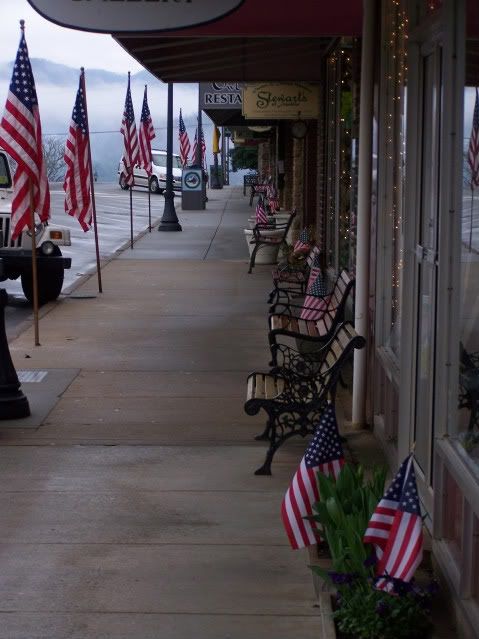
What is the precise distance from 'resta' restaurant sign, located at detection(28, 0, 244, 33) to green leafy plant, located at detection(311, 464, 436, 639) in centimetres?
219

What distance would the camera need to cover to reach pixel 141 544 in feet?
19.6

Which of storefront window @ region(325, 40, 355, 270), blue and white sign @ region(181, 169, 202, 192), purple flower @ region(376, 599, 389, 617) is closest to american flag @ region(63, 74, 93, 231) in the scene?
storefront window @ region(325, 40, 355, 270)

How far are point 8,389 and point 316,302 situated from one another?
3396 mm

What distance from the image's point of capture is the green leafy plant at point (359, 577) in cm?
444

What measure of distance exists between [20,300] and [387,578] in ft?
42.3

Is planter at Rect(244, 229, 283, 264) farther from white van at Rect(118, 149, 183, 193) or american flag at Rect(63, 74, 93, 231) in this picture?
white van at Rect(118, 149, 183, 193)

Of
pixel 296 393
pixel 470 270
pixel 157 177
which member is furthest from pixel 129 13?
pixel 157 177

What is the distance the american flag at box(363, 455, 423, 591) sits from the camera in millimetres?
4395

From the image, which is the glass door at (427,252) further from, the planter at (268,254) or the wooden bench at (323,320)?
the planter at (268,254)

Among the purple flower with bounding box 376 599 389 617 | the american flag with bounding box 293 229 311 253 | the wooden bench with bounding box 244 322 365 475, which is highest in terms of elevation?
the american flag with bounding box 293 229 311 253

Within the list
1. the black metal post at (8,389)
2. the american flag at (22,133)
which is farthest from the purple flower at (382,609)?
the american flag at (22,133)

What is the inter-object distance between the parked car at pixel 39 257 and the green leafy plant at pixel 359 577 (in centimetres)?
1091

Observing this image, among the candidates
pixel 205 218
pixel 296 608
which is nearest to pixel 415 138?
pixel 296 608

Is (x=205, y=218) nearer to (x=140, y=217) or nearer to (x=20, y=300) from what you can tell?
(x=140, y=217)
